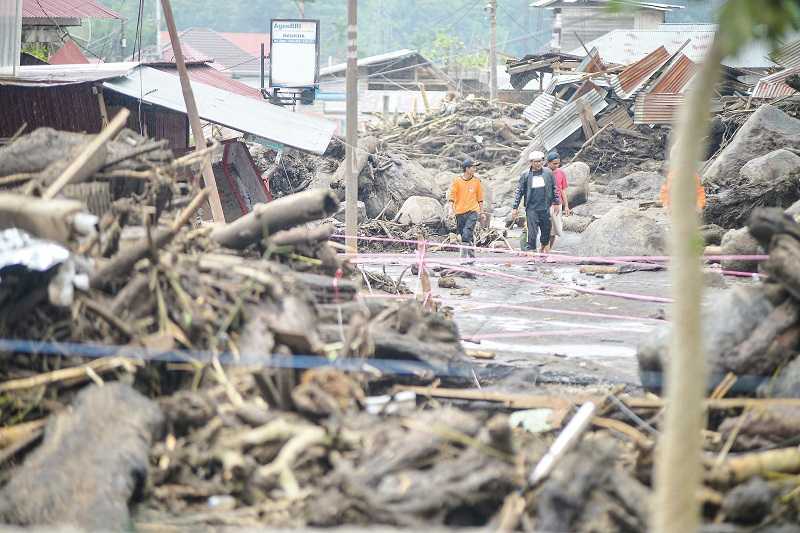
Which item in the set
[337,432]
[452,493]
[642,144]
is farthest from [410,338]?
[642,144]

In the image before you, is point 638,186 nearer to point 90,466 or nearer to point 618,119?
point 618,119

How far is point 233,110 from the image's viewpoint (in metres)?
17.5

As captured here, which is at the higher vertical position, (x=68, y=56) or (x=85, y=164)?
(x=68, y=56)

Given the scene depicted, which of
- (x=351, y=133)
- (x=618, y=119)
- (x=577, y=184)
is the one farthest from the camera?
(x=618, y=119)

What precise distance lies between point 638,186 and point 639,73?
17.4ft

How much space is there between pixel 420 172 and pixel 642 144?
8.53m

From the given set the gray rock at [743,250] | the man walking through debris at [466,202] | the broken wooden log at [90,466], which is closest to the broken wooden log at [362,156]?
the man walking through debris at [466,202]

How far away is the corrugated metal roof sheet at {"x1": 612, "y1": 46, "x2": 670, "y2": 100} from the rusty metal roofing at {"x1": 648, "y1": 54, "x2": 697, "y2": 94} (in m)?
0.80

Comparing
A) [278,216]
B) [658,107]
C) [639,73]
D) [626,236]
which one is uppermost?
[639,73]

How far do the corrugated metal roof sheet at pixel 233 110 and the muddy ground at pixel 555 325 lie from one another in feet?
8.69

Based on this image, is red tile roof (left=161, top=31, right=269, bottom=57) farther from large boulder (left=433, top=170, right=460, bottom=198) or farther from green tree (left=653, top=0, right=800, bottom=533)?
green tree (left=653, top=0, right=800, bottom=533)

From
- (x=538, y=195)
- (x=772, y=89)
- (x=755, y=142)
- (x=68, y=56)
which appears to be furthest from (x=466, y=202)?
(x=68, y=56)

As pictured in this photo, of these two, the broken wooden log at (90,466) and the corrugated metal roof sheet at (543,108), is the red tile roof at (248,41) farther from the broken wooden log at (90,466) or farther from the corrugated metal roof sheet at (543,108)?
the broken wooden log at (90,466)

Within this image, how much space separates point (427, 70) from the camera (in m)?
55.3
